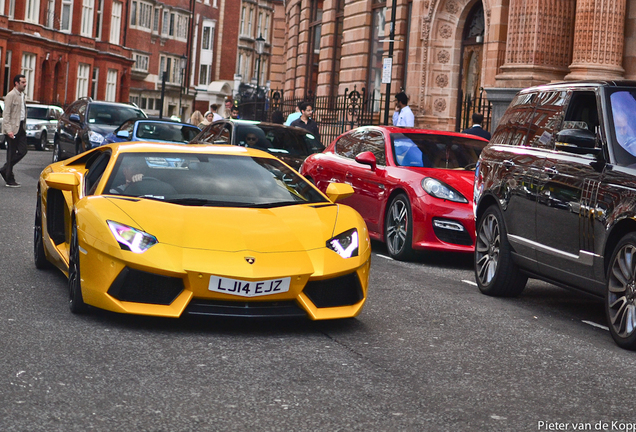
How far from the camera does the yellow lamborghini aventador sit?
6070 mm

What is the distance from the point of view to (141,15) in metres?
82.8

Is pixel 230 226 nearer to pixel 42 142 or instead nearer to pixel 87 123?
pixel 87 123

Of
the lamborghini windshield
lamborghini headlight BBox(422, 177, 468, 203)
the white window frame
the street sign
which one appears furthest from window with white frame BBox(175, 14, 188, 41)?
the lamborghini windshield

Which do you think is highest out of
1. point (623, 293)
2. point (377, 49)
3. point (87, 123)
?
point (377, 49)

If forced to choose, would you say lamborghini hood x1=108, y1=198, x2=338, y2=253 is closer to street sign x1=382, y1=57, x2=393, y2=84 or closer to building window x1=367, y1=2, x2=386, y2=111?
street sign x1=382, y1=57, x2=393, y2=84

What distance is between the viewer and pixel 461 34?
26.8 m

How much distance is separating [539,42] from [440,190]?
9.74 m

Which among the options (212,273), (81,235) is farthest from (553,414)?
(81,235)

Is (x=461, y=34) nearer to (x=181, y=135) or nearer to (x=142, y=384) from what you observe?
(x=181, y=135)

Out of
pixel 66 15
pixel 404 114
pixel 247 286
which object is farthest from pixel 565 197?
pixel 66 15

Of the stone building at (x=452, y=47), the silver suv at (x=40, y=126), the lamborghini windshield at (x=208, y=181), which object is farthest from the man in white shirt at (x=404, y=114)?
the silver suv at (x=40, y=126)

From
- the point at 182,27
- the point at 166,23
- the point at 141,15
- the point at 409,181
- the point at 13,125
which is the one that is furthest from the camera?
the point at 182,27

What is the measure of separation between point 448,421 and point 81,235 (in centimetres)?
294

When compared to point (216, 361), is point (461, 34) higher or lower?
higher
